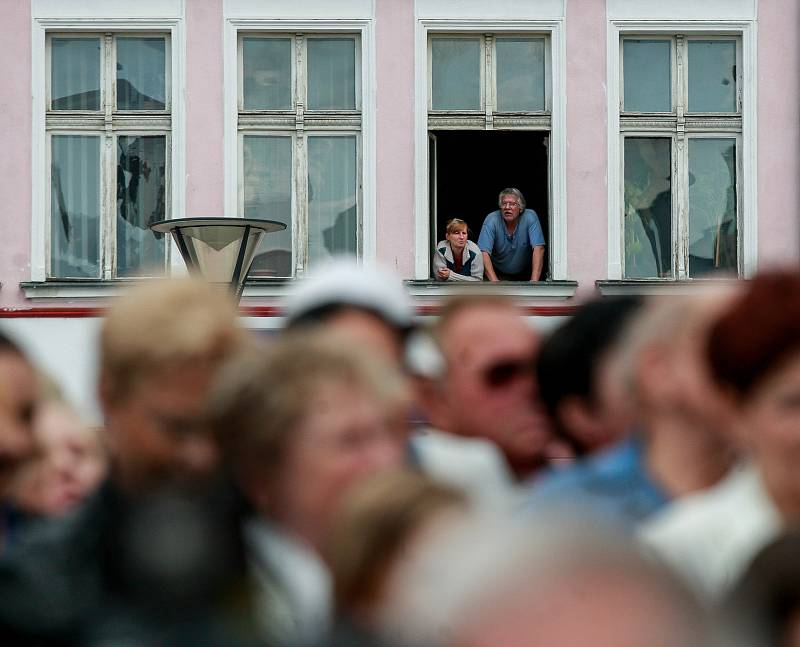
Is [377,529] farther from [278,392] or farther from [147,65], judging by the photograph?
[147,65]

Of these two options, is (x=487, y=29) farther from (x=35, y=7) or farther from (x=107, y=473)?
(x=107, y=473)

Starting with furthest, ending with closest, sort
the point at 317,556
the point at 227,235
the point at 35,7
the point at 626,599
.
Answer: the point at 35,7 → the point at 227,235 → the point at 317,556 → the point at 626,599

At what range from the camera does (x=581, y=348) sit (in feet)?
8.30

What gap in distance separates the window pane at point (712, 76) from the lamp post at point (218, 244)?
17.6ft

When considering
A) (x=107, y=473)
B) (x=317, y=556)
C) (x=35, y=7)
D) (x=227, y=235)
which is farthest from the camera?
(x=35, y=7)

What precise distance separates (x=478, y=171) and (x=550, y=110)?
0.87 meters

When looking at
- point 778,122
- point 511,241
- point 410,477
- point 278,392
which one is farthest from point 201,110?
point 410,477

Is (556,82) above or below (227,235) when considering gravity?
above

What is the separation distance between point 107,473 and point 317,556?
356mm

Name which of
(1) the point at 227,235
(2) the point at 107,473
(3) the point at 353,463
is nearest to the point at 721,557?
(3) the point at 353,463

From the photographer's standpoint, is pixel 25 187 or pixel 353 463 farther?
pixel 25 187

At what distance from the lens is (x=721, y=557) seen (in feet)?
6.36

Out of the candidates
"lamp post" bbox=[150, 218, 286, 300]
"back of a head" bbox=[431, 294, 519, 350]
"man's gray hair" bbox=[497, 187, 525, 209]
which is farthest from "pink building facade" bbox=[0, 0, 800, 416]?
"back of a head" bbox=[431, 294, 519, 350]

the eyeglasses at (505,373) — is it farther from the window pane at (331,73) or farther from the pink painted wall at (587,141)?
the window pane at (331,73)
